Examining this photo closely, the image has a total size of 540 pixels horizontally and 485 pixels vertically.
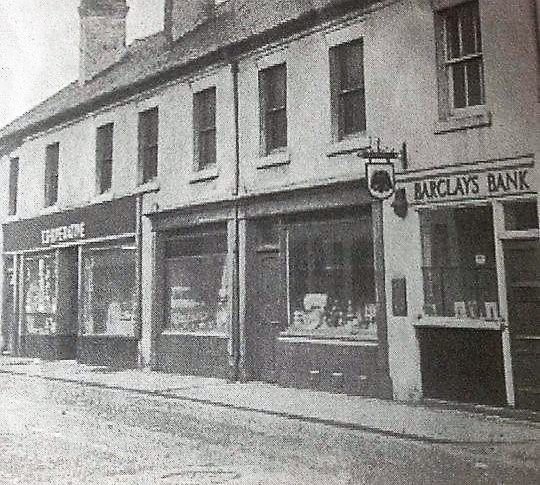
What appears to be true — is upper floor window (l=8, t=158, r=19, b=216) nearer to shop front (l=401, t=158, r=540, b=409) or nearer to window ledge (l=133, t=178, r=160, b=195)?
window ledge (l=133, t=178, r=160, b=195)

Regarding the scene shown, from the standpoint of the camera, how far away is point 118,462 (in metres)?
4.97

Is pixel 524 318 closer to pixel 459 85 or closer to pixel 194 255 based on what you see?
pixel 459 85

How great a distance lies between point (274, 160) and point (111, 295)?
392 cm

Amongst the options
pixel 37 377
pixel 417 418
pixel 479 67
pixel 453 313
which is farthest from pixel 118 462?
pixel 37 377

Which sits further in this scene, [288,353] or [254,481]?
[288,353]

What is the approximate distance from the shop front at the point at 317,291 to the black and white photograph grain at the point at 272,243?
0.03m

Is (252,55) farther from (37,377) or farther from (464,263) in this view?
(37,377)

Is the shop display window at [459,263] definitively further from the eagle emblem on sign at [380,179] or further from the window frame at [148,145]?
the window frame at [148,145]

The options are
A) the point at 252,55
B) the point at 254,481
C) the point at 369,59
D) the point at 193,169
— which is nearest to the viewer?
the point at 254,481

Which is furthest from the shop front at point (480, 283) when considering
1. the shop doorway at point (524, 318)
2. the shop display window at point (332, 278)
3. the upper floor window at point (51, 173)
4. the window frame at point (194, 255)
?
the upper floor window at point (51, 173)

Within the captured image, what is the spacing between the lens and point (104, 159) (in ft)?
39.7

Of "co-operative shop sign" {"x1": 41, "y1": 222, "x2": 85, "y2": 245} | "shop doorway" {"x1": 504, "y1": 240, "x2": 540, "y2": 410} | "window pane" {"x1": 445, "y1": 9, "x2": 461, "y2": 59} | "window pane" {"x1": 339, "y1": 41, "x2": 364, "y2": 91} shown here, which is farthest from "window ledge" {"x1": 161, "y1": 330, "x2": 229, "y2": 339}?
"window pane" {"x1": 445, "y1": 9, "x2": 461, "y2": 59}

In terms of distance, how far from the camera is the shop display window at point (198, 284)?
33.5ft

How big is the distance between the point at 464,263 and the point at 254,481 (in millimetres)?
3615
